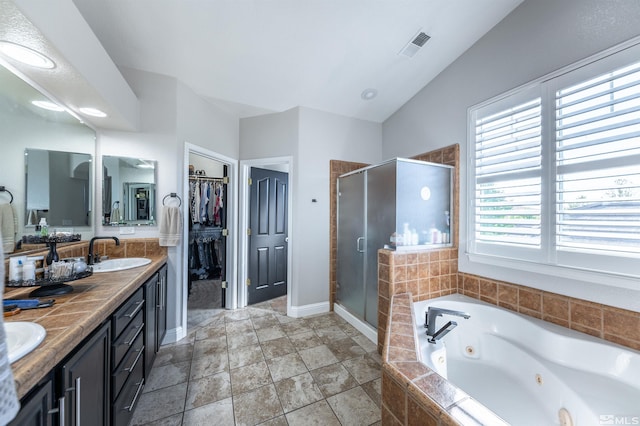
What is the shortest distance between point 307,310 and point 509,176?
8.12ft

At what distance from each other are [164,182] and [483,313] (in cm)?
309

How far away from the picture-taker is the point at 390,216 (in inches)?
85.5

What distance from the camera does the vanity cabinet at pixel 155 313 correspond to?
1661 mm

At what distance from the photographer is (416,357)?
1.21m

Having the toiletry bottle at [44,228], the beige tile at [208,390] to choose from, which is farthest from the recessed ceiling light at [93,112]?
the beige tile at [208,390]

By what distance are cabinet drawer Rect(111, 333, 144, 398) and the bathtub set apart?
1653 millimetres

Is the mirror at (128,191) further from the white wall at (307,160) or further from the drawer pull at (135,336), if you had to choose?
the white wall at (307,160)

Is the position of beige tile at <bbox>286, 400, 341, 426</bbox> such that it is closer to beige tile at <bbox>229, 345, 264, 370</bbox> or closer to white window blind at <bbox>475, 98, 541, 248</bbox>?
beige tile at <bbox>229, 345, 264, 370</bbox>

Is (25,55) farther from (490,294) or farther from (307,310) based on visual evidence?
(490,294)

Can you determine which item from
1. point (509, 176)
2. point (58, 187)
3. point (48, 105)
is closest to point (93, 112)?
point (48, 105)

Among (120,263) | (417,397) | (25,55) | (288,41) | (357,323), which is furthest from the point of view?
(357,323)

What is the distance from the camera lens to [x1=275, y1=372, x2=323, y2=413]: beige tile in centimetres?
159

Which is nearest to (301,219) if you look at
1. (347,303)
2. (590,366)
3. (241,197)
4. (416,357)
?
(241,197)

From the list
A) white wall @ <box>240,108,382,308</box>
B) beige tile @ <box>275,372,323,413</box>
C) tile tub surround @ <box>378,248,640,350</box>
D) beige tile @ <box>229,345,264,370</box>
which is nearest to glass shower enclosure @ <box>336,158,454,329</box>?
tile tub surround @ <box>378,248,640,350</box>
